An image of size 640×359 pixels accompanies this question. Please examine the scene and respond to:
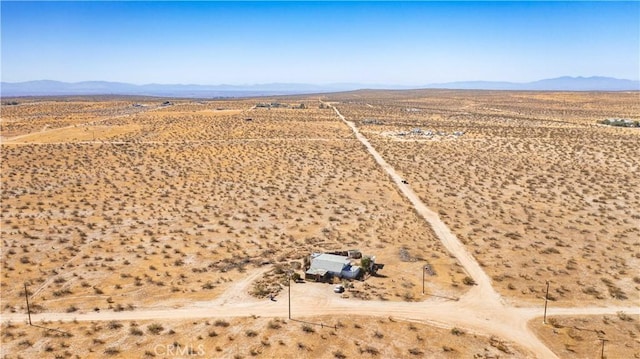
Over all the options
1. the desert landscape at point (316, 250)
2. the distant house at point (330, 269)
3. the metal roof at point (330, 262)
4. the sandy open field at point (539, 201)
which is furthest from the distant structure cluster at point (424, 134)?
the distant house at point (330, 269)

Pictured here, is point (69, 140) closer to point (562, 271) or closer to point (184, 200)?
point (184, 200)

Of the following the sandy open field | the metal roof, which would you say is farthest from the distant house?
the sandy open field

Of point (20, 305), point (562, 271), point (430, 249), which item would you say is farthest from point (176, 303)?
point (562, 271)

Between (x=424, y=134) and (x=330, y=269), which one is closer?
(x=330, y=269)

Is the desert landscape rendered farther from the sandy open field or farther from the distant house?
the distant house

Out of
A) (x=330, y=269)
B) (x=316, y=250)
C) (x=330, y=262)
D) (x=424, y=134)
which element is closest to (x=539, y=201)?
(x=316, y=250)

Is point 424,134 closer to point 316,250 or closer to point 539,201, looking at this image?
point 539,201
